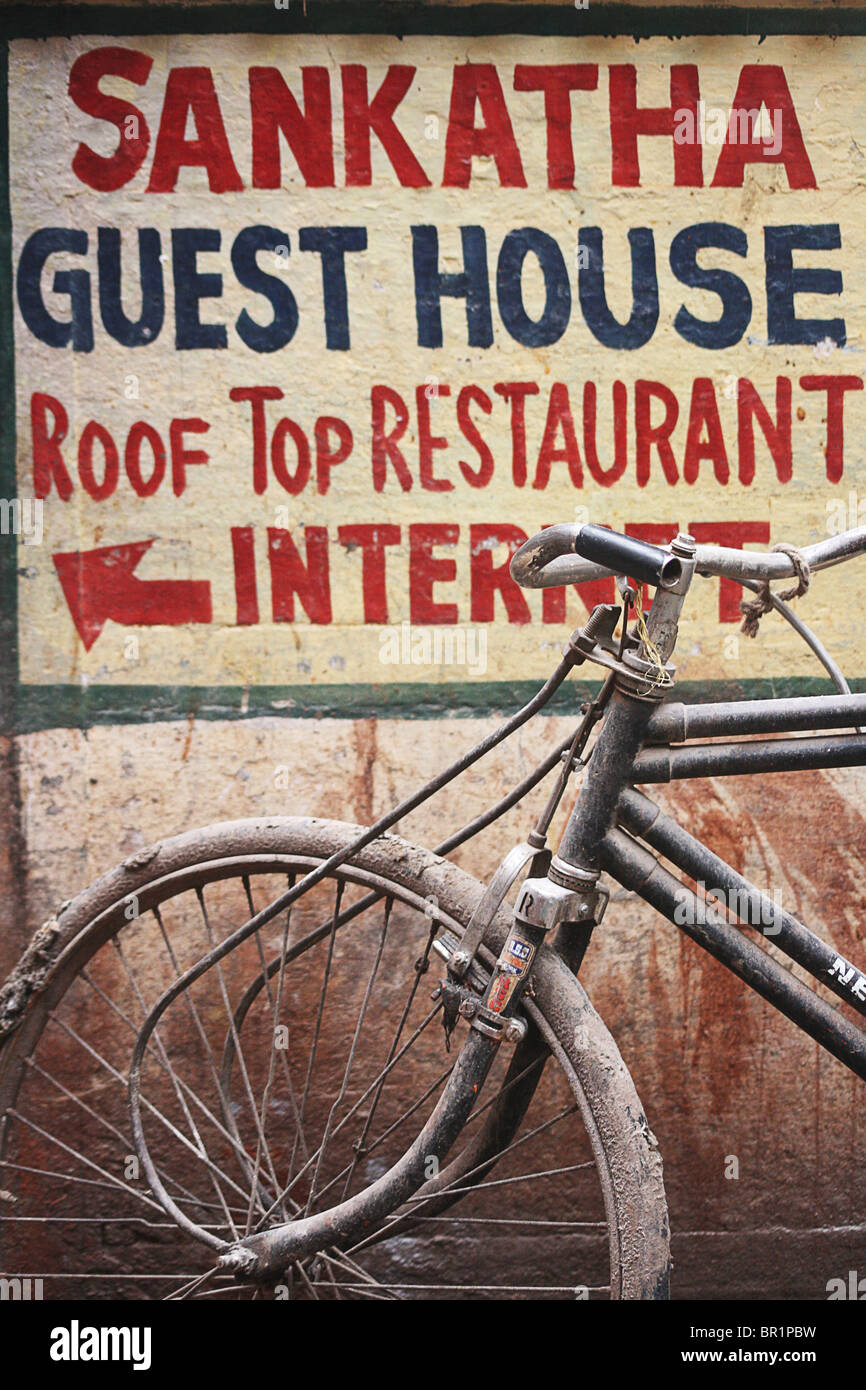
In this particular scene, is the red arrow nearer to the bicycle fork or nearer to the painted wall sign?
the painted wall sign

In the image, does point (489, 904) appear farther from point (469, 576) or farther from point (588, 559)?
point (469, 576)

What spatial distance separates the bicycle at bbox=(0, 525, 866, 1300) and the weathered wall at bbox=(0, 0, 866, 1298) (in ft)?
0.92

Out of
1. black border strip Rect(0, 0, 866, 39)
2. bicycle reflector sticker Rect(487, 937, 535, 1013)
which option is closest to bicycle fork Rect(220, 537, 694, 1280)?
bicycle reflector sticker Rect(487, 937, 535, 1013)

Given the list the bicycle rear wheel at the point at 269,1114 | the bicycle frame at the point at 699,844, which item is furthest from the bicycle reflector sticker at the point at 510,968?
the bicycle rear wheel at the point at 269,1114

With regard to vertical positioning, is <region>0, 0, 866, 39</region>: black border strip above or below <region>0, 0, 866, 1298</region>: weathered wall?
above

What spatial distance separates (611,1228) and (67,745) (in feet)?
5.32

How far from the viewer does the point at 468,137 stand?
264 cm

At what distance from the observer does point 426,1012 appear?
2656mm

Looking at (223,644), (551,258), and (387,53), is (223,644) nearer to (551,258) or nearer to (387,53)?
A: (551,258)

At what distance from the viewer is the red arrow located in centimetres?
268

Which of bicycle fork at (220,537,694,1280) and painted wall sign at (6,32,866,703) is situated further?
painted wall sign at (6,32,866,703)

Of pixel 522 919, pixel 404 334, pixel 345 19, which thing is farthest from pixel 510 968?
pixel 345 19

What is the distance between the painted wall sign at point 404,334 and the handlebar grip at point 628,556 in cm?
93

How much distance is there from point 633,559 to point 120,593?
143 centimetres
